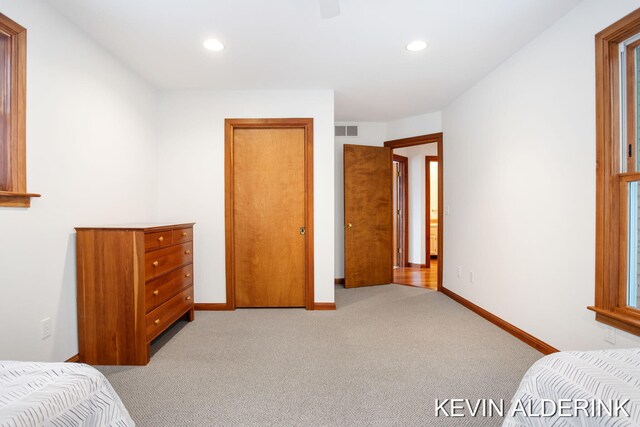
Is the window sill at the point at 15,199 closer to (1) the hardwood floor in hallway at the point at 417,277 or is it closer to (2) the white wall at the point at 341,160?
(2) the white wall at the point at 341,160

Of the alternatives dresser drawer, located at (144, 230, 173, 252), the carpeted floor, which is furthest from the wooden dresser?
the carpeted floor

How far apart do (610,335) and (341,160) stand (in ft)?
11.4

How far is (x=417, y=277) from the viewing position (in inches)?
196

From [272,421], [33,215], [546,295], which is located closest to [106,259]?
[33,215]

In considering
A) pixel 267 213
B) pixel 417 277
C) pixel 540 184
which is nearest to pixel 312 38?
pixel 267 213

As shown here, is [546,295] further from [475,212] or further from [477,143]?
[477,143]

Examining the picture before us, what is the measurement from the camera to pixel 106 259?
2094 mm

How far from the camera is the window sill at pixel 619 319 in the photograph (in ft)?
5.32

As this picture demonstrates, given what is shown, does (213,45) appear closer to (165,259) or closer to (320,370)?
(165,259)

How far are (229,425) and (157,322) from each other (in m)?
1.11

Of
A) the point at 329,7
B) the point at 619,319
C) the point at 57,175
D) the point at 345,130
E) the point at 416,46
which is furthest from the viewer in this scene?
the point at 345,130

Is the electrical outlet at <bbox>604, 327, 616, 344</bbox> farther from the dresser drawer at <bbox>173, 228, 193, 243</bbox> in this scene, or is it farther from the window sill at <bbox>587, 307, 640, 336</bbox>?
the dresser drawer at <bbox>173, 228, 193, 243</bbox>

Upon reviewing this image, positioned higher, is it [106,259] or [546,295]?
[106,259]

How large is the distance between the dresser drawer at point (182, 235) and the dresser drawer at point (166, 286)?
0.85 feet
